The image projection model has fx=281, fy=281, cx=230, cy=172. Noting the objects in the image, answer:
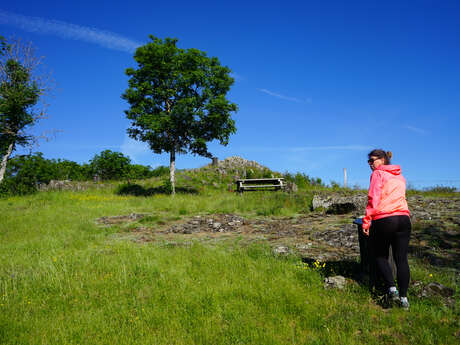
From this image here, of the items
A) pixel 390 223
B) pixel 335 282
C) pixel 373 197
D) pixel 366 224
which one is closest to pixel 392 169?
pixel 373 197

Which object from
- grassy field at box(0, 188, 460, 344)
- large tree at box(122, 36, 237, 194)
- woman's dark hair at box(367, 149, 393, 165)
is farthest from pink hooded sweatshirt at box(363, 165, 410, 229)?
large tree at box(122, 36, 237, 194)

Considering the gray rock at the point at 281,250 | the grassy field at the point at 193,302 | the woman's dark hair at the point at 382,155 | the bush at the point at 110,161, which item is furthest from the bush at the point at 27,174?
the woman's dark hair at the point at 382,155

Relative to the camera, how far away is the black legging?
3.90 m

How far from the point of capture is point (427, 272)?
482 cm

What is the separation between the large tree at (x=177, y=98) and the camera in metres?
22.1

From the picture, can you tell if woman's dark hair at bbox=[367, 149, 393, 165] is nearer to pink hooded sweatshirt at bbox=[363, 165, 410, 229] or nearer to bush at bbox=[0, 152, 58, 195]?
pink hooded sweatshirt at bbox=[363, 165, 410, 229]

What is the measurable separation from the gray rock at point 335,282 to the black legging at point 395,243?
0.69 m

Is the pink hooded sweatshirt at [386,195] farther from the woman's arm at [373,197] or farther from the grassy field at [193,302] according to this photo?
the grassy field at [193,302]

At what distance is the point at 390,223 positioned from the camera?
12.8ft

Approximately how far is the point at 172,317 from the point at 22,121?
25987 millimetres

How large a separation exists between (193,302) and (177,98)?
2094 cm

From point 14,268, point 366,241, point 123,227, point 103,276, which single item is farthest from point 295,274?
point 123,227

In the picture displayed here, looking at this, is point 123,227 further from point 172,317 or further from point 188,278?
point 172,317

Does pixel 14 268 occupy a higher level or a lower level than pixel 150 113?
lower
